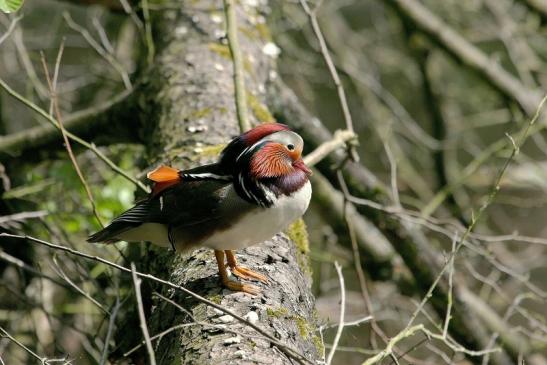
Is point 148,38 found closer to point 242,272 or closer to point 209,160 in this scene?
point 209,160

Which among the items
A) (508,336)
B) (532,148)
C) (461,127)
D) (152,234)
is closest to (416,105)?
(532,148)

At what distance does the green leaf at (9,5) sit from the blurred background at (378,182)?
834mm

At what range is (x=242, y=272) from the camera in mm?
2334

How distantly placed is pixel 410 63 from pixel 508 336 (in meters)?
2.97

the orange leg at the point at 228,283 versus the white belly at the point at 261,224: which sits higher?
the white belly at the point at 261,224

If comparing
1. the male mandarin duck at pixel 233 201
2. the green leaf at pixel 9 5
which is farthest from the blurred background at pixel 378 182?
the green leaf at pixel 9 5

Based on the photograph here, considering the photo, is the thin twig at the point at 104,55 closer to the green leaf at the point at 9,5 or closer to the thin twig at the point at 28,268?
the thin twig at the point at 28,268

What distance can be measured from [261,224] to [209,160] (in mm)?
756

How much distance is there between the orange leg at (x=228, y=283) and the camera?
2.23m

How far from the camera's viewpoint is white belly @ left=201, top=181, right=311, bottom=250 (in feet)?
7.11

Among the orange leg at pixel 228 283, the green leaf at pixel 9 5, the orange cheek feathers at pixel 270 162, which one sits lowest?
the orange leg at pixel 228 283

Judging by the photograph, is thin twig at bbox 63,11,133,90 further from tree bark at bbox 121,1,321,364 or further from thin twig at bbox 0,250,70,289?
thin twig at bbox 0,250,70,289

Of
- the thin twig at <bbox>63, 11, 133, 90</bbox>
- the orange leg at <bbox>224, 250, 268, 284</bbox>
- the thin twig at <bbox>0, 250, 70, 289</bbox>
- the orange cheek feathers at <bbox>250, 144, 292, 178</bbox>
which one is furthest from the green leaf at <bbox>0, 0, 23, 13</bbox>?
the thin twig at <bbox>63, 11, 133, 90</bbox>

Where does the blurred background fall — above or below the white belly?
below
